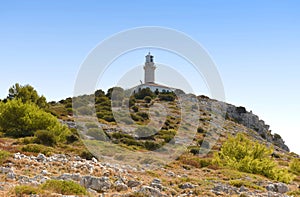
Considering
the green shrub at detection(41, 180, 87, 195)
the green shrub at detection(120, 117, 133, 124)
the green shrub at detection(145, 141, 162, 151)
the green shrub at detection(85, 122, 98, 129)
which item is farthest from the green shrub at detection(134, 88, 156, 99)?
the green shrub at detection(41, 180, 87, 195)

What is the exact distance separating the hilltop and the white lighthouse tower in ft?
27.8

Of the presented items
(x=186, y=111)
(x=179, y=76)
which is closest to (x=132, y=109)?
(x=186, y=111)

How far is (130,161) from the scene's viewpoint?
27.2 meters

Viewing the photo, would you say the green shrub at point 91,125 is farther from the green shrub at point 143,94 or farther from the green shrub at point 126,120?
the green shrub at point 143,94

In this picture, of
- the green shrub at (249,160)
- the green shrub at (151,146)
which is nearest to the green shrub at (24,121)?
the green shrub at (151,146)

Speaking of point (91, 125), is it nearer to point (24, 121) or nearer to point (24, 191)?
point (24, 121)

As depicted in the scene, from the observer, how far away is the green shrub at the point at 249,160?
27.8 m

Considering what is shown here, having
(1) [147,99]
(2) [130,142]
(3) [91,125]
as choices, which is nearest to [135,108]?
(1) [147,99]

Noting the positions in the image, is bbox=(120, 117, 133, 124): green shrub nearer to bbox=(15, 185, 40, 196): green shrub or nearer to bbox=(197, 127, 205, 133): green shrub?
bbox=(197, 127, 205, 133): green shrub

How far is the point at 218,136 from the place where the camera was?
64.4 m

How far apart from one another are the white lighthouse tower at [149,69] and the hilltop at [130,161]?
8.47 m

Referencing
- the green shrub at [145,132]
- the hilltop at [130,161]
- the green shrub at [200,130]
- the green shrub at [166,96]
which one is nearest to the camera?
the hilltop at [130,161]

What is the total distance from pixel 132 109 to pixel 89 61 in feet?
163

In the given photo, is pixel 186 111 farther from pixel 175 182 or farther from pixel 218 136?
pixel 175 182
